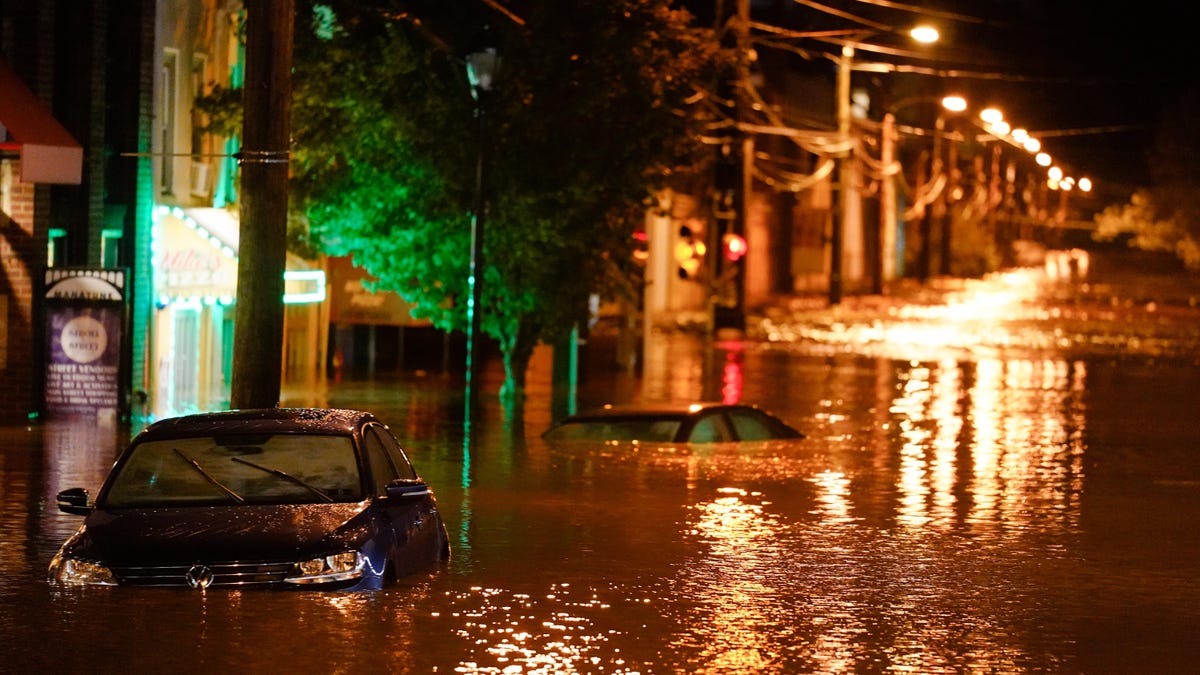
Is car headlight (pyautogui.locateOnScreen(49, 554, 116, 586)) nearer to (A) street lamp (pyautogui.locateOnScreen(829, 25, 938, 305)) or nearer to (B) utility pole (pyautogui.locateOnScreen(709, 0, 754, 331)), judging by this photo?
(B) utility pole (pyautogui.locateOnScreen(709, 0, 754, 331))

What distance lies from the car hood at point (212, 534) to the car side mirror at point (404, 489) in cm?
33

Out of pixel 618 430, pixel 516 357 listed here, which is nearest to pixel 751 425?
pixel 618 430

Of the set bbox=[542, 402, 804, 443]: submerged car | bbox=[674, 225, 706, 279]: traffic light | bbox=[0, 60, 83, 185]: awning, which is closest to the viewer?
bbox=[0, 60, 83, 185]: awning

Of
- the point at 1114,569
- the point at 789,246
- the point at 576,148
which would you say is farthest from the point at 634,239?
the point at 789,246

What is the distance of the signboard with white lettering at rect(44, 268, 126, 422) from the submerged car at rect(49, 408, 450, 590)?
36.8 feet

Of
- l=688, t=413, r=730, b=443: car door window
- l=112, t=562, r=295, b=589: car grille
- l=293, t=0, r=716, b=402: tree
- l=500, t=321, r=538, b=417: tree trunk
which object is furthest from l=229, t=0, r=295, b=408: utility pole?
l=500, t=321, r=538, b=417: tree trunk

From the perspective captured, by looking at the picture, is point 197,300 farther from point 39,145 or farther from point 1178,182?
point 1178,182

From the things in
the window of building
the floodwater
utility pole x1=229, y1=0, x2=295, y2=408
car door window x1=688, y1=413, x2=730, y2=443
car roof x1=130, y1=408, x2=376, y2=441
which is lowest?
the floodwater

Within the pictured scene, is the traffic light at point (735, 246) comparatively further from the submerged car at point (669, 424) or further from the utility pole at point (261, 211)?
the utility pole at point (261, 211)

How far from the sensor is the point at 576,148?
87.7ft

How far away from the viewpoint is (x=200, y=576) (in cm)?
973

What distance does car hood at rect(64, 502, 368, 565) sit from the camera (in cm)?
969

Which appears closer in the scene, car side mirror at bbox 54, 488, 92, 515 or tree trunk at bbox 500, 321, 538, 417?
car side mirror at bbox 54, 488, 92, 515

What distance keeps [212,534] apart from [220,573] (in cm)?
20
